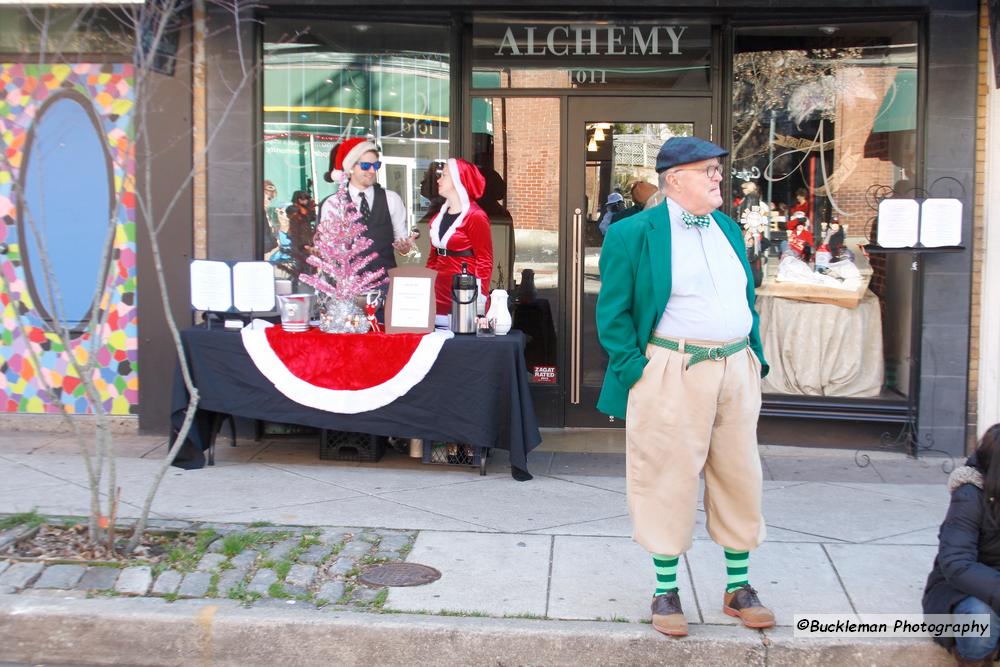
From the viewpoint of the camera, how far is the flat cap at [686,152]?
14.0 ft

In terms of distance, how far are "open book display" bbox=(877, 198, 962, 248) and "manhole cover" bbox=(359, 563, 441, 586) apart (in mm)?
3899

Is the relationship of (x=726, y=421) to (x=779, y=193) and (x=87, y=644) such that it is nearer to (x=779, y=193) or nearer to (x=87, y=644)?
(x=87, y=644)

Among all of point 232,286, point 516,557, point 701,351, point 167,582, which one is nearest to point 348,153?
point 232,286

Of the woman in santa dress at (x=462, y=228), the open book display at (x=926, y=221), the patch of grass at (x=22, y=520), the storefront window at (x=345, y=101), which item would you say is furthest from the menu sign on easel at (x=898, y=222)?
the patch of grass at (x=22, y=520)

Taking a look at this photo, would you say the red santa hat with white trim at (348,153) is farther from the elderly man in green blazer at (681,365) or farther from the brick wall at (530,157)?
the elderly man in green blazer at (681,365)

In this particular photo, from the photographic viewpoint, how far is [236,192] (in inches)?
301

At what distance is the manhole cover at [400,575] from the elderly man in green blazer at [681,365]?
1.09 metres

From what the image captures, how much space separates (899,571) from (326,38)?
5.25 metres

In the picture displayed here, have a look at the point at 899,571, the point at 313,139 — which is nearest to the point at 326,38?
the point at 313,139

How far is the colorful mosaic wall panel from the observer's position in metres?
7.70

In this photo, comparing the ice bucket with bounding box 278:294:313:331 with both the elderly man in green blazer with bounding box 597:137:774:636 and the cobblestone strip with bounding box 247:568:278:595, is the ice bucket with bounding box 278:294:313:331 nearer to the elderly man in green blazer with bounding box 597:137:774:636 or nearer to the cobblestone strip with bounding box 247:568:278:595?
the cobblestone strip with bounding box 247:568:278:595

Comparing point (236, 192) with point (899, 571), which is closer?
point (899, 571)

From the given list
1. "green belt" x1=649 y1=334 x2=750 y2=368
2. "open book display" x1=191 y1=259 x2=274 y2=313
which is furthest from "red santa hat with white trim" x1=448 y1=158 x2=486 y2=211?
"green belt" x1=649 y1=334 x2=750 y2=368

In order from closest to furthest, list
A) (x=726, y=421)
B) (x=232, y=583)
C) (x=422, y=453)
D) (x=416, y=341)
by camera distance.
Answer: (x=726, y=421) < (x=232, y=583) < (x=416, y=341) < (x=422, y=453)
